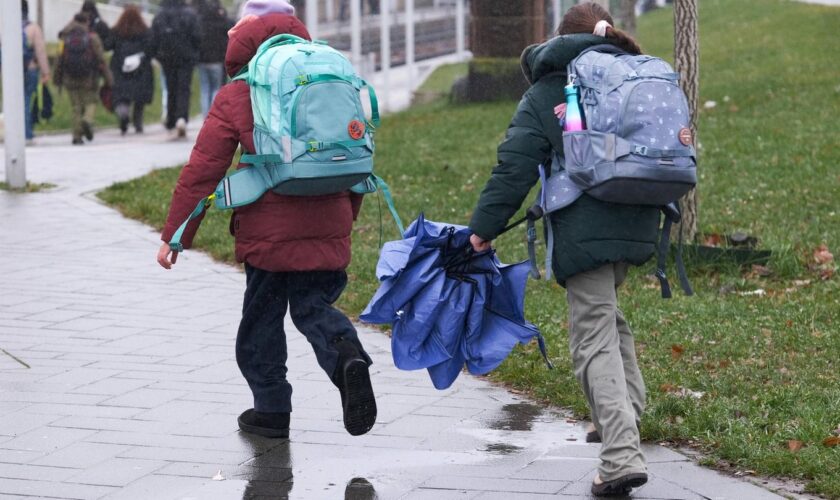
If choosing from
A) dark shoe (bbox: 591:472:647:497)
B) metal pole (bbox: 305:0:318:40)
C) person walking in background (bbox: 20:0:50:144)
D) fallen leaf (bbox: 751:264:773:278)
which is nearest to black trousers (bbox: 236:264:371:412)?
dark shoe (bbox: 591:472:647:497)

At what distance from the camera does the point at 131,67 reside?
1912cm

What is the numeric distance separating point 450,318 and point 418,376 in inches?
63.8

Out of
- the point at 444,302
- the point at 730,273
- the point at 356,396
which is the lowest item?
the point at 730,273

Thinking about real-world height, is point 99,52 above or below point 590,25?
below

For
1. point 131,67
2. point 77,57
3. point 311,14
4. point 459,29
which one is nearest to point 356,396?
point 77,57

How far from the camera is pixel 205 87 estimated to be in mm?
18922

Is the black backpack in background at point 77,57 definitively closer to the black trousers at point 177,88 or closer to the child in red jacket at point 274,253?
the black trousers at point 177,88

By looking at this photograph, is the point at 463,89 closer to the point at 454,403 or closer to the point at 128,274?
the point at 128,274

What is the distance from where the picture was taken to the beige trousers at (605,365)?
469cm

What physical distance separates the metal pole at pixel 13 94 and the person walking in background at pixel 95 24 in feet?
24.2

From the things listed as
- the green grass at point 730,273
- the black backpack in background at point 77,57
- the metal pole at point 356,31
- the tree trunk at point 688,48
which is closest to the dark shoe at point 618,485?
the green grass at point 730,273

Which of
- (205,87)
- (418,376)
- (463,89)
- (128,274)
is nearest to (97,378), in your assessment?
(418,376)

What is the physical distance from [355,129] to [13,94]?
8.59 metres

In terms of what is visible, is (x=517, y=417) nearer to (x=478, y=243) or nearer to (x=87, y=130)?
(x=478, y=243)
